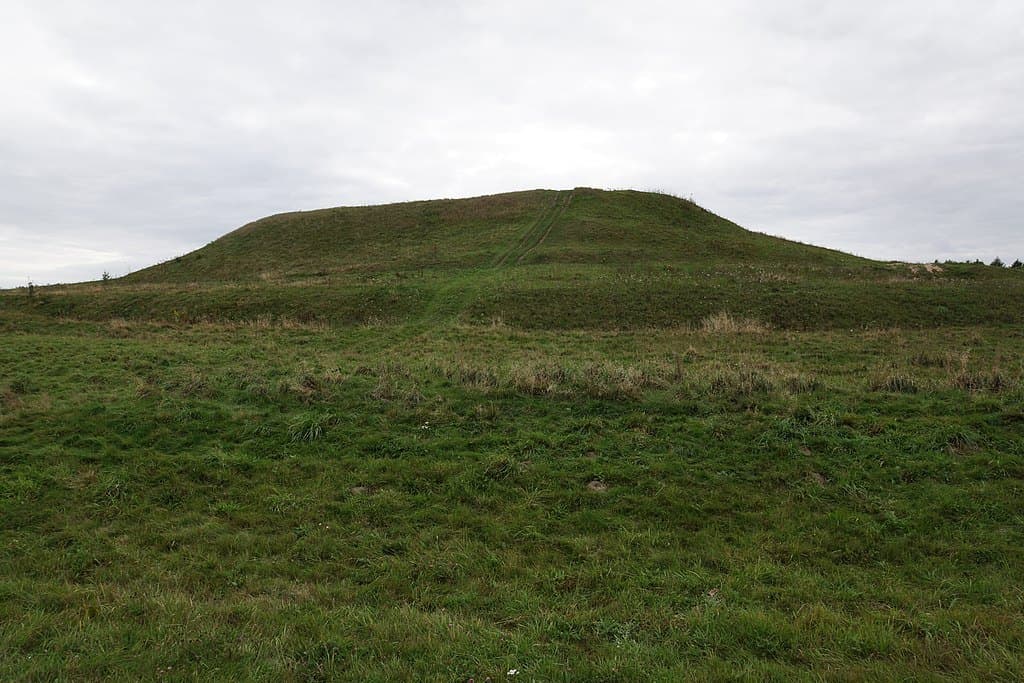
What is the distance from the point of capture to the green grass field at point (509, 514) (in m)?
4.55

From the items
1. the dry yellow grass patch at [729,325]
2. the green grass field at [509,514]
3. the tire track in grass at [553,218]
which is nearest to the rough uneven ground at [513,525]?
the green grass field at [509,514]

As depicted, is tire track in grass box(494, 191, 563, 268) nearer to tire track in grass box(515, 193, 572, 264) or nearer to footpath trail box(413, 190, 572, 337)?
footpath trail box(413, 190, 572, 337)

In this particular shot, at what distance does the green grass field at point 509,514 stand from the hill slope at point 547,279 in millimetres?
7711

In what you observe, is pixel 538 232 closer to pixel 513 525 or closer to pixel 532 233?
pixel 532 233

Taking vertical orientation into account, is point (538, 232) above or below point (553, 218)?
below

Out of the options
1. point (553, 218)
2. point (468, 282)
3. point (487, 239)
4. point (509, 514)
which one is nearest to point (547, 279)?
point (468, 282)

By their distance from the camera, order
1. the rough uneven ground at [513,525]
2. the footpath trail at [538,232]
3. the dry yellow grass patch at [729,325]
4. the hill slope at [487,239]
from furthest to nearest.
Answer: the hill slope at [487,239] → the footpath trail at [538,232] → the dry yellow grass patch at [729,325] → the rough uneven ground at [513,525]

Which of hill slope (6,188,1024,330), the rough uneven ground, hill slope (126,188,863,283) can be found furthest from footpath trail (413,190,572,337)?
the rough uneven ground

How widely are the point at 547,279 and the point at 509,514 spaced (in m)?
24.7

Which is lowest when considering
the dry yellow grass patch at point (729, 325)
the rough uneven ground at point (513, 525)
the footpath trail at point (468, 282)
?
the rough uneven ground at point (513, 525)

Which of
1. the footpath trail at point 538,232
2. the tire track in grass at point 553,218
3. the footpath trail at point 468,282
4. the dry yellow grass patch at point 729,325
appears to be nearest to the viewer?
the dry yellow grass patch at point 729,325

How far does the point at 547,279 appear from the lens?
3103 cm

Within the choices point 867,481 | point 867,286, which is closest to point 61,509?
point 867,481

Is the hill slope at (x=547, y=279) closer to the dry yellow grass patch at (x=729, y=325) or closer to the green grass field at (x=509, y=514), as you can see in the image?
the dry yellow grass patch at (x=729, y=325)
